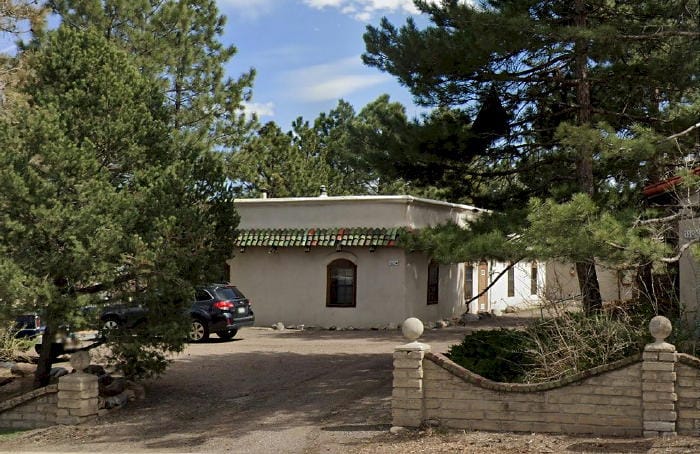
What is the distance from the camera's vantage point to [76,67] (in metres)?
12.6

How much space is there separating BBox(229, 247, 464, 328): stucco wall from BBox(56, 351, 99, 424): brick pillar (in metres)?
12.7

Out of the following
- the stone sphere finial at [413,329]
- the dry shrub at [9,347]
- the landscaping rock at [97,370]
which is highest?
the stone sphere finial at [413,329]

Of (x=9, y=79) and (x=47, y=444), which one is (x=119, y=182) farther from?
(x=9, y=79)

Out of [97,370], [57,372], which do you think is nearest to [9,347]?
[57,372]

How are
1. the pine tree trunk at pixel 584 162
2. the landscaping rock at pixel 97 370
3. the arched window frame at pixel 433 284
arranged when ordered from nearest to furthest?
the pine tree trunk at pixel 584 162
the landscaping rock at pixel 97 370
the arched window frame at pixel 433 284

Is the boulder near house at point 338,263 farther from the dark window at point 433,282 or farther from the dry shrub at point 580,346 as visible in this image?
the dry shrub at point 580,346

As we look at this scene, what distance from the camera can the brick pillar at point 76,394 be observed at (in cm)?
1170

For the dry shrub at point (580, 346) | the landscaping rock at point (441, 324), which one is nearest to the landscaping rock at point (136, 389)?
the dry shrub at point (580, 346)

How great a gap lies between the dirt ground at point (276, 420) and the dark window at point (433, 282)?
314 inches

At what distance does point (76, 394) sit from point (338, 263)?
517 inches

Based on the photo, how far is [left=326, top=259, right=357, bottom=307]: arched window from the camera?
24.1m

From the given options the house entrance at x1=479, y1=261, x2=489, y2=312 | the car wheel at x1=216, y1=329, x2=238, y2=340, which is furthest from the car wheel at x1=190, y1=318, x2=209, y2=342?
the house entrance at x1=479, y1=261, x2=489, y2=312

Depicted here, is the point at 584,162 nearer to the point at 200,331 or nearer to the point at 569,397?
the point at 569,397

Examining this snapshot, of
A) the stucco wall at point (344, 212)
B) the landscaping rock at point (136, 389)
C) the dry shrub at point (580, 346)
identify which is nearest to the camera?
the dry shrub at point (580, 346)
